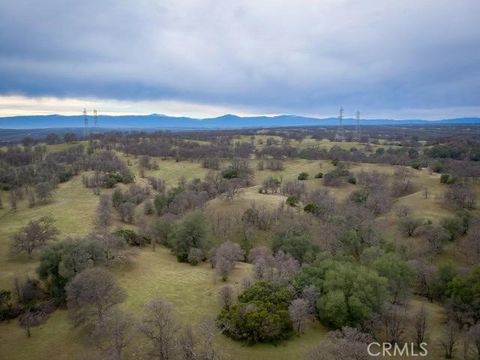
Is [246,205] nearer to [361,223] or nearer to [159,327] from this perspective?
[361,223]

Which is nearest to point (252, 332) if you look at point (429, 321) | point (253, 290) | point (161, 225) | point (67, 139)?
point (253, 290)

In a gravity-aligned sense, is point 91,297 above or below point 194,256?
above

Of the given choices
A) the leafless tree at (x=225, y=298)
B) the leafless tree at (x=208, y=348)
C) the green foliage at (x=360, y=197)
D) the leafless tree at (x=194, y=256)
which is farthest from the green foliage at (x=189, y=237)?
the green foliage at (x=360, y=197)

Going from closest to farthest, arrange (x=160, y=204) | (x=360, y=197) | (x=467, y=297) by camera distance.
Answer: (x=467, y=297)
(x=160, y=204)
(x=360, y=197)

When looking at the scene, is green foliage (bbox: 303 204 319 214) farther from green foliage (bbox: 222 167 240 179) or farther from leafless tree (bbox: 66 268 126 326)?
leafless tree (bbox: 66 268 126 326)

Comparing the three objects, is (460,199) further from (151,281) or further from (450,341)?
(151,281)

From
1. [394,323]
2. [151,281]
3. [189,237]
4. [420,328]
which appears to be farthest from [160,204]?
[420,328]

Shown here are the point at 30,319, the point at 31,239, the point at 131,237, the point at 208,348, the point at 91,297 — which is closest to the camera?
the point at 208,348

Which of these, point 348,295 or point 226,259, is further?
point 226,259
